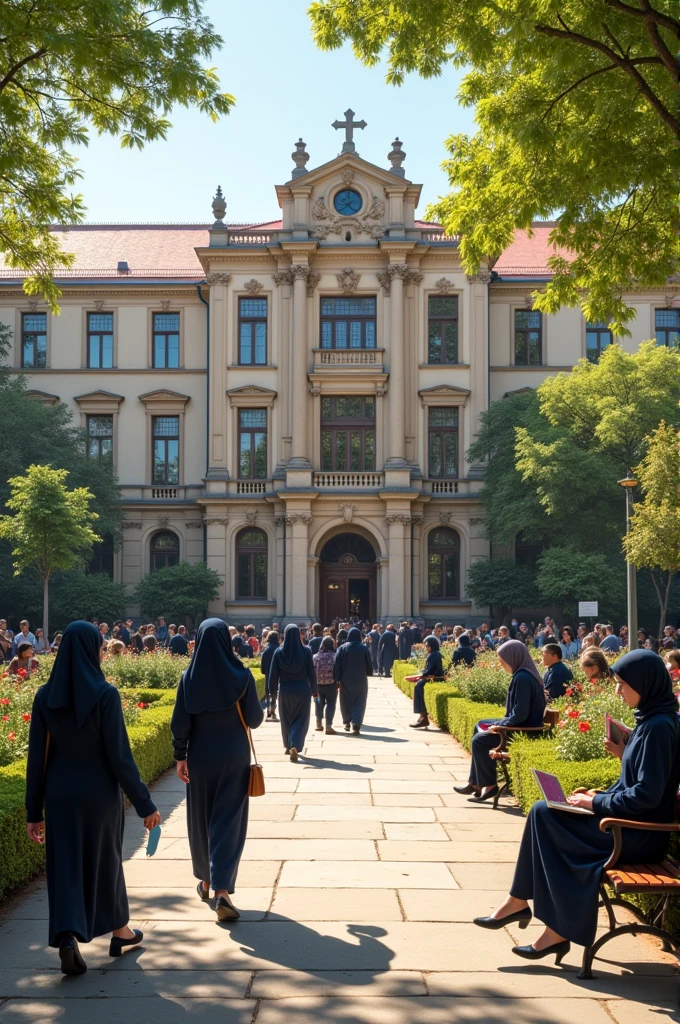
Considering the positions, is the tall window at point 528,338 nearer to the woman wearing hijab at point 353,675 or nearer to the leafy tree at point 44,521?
the leafy tree at point 44,521

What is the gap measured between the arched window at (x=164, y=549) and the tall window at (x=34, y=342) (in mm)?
9024

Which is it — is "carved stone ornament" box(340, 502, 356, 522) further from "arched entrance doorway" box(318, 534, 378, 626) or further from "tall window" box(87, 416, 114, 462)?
"tall window" box(87, 416, 114, 462)

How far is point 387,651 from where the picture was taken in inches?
1347

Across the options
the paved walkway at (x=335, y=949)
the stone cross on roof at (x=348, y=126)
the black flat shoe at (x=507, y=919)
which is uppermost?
the stone cross on roof at (x=348, y=126)

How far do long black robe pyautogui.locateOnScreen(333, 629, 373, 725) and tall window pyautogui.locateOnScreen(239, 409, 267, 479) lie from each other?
26849 mm

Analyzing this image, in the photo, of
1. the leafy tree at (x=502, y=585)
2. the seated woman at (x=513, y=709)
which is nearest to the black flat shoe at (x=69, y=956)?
the seated woman at (x=513, y=709)

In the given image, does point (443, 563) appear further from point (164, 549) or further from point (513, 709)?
point (513, 709)

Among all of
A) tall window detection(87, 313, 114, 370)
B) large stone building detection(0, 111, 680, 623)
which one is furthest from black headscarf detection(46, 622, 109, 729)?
tall window detection(87, 313, 114, 370)

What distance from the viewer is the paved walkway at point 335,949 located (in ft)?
17.3

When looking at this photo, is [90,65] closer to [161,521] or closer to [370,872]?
[370,872]

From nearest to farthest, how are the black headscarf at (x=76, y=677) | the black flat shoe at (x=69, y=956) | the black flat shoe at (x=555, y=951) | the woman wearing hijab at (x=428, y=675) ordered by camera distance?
the black flat shoe at (x=69, y=956) → the black headscarf at (x=76, y=677) → the black flat shoe at (x=555, y=951) → the woman wearing hijab at (x=428, y=675)

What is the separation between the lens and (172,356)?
4638 centimetres

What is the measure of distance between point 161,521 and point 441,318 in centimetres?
1450

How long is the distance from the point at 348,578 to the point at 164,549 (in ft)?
26.4
